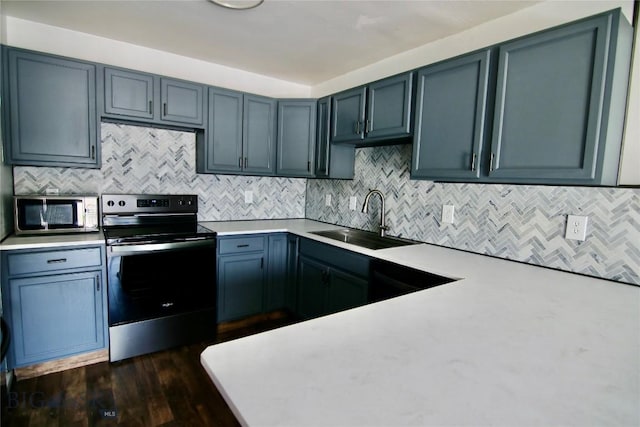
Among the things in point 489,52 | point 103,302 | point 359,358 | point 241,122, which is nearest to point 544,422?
point 359,358

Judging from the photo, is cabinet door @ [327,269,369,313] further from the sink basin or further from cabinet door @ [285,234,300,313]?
cabinet door @ [285,234,300,313]

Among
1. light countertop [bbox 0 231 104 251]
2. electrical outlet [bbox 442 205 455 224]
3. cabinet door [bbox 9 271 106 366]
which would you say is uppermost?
electrical outlet [bbox 442 205 455 224]

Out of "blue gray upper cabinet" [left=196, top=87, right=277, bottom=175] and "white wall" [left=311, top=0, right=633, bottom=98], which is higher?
"white wall" [left=311, top=0, right=633, bottom=98]

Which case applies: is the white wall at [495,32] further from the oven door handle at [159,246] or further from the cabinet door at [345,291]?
the oven door handle at [159,246]

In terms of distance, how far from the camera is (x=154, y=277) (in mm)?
2303

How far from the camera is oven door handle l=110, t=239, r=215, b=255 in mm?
2168

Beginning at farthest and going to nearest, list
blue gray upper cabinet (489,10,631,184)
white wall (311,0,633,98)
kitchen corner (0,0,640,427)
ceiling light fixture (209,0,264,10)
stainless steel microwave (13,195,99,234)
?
stainless steel microwave (13,195,99,234) < ceiling light fixture (209,0,264,10) < white wall (311,0,633,98) < blue gray upper cabinet (489,10,631,184) < kitchen corner (0,0,640,427)

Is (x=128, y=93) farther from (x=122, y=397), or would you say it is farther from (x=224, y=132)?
(x=122, y=397)

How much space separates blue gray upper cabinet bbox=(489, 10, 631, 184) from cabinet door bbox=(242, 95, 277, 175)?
6.63 feet

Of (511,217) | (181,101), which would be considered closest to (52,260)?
(181,101)

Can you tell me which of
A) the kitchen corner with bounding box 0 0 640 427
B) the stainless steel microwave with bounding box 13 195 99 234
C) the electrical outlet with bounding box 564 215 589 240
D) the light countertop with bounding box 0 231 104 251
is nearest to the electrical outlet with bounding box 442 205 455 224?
the kitchen corner with bounding box 0 0 640 427

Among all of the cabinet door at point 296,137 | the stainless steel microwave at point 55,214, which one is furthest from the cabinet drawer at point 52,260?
the cabinet door at point 296,137

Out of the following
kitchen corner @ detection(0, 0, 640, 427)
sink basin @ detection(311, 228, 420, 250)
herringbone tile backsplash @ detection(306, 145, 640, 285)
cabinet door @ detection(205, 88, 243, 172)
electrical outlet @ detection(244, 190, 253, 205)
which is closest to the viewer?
kitchen corner @ detection(0, 0, 640, 427)

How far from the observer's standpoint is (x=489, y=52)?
169 cm
